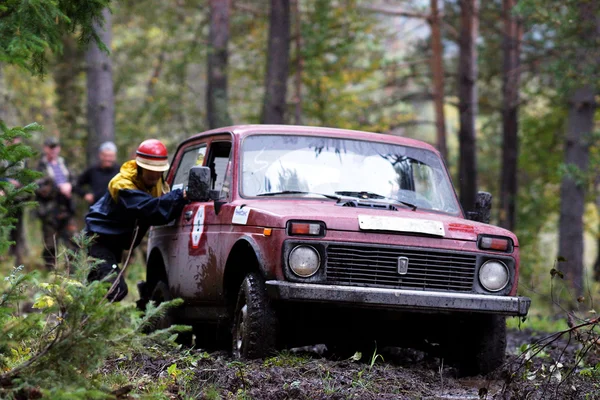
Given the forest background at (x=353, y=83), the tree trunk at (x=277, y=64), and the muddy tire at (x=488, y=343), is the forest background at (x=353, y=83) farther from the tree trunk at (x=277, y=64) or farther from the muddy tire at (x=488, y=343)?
the muddy tire at (x=488, y=343)

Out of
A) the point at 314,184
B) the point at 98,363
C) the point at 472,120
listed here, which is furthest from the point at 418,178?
the point at 472,120

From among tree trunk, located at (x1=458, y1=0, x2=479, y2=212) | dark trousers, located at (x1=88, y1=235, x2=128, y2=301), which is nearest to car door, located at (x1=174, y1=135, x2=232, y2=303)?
dark trousers, located at (x1=88, y1=235, x2=128, y2=301)

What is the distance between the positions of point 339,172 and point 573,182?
13.7 metres

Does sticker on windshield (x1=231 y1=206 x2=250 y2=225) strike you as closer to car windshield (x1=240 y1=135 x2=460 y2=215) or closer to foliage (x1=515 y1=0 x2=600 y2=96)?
car windshield (x1=240 y1=135 x2=460 y2=215)

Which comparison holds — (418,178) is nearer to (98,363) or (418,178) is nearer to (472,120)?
(98,363)

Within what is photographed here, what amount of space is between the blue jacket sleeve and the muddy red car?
197 mm

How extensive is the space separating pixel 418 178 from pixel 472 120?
15679mm

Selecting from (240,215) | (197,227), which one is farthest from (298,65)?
(240,215)

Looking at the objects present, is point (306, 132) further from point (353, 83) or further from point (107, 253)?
point (353, 83)

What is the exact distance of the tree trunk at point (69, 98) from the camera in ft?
76.1

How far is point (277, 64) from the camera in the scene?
19.6 meters

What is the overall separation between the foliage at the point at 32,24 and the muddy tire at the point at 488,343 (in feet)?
12.1

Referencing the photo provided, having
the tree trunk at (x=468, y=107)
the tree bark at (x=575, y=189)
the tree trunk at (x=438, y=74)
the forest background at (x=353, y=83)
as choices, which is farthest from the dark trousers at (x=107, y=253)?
the tree trunk at (x=438, y=74)

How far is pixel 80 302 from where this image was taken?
15.3 feet
